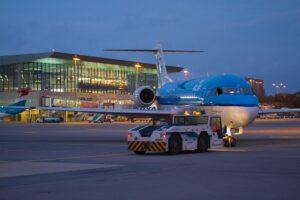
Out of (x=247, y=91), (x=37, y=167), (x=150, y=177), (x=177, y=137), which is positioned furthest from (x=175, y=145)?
(x=247, y=91)

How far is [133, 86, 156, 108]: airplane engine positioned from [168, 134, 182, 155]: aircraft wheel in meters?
13.7

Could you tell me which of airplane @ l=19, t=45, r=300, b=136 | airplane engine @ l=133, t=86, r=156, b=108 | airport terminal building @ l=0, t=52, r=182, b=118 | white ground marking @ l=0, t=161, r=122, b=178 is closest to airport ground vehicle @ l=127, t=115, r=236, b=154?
airplane @ l=19, t=45, r=300, b=136

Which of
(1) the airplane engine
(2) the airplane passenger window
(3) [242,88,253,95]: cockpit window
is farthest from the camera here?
(1) the airplane engine

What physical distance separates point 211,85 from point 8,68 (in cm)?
9340

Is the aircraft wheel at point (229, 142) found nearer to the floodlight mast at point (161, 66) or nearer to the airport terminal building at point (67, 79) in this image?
the floodlight mast at point (161, 66)

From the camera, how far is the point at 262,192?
12.2 metres

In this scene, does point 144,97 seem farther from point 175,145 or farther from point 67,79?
Result: point 67,79

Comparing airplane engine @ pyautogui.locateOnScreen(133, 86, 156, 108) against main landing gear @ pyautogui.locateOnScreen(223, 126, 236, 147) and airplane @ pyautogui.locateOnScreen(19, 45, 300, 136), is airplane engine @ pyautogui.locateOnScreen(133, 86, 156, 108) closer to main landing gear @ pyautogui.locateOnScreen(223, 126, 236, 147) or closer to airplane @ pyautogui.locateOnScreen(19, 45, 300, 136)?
airplane @ pyautogui.locateOnScreen(19, 45, 300, 136)

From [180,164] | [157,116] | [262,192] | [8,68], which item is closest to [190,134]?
[180,164]

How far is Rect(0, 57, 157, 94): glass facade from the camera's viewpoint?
4589 inches

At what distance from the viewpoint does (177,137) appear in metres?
23.9

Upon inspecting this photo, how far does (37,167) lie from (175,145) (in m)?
7.29

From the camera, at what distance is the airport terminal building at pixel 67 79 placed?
113m

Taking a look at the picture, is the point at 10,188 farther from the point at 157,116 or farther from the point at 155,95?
the point at 155,95
